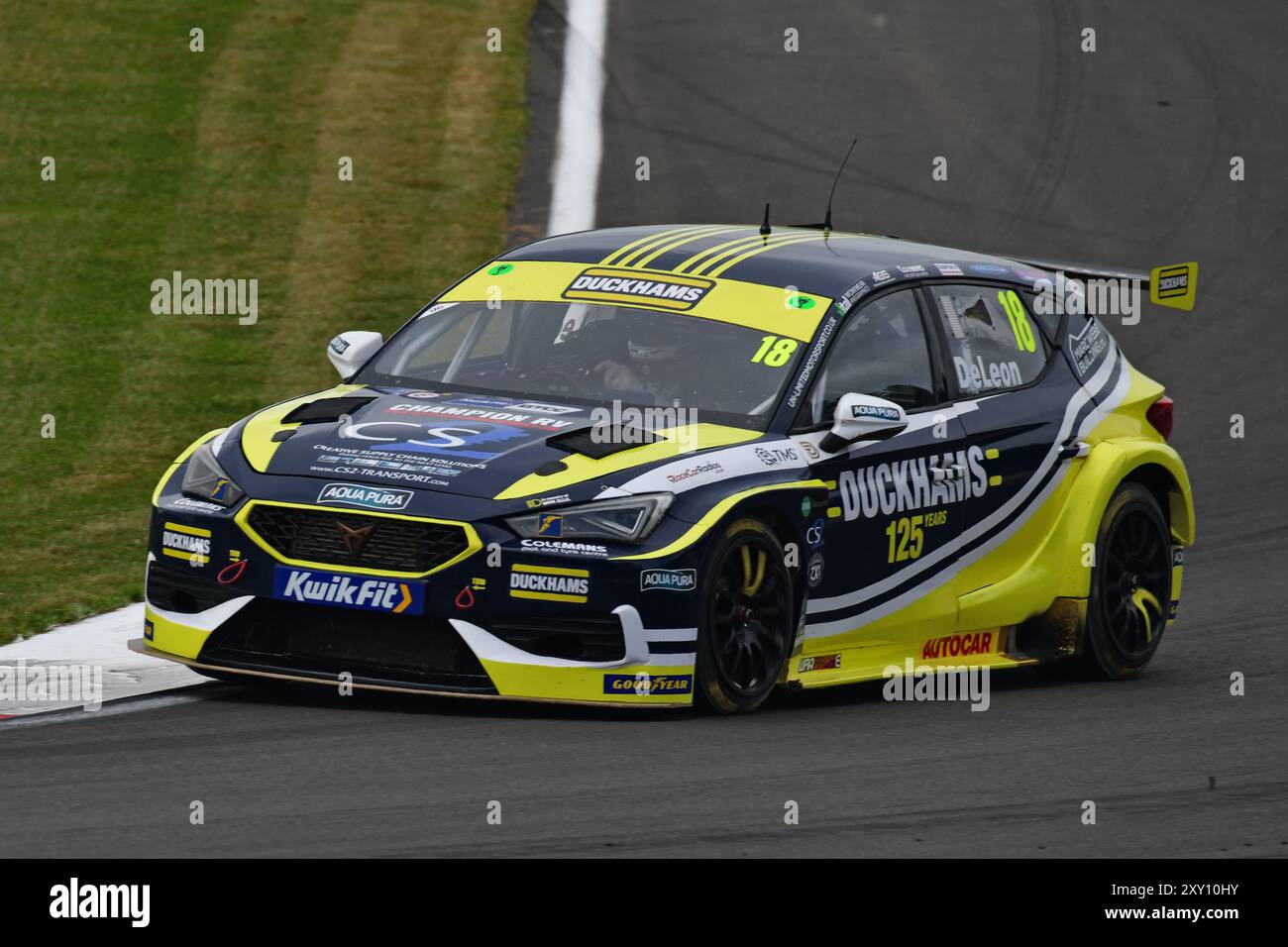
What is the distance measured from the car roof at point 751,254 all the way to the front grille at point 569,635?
2.00 metres

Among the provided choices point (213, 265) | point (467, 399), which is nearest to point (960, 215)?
point (213, 265)

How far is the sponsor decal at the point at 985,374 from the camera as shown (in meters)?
9.38

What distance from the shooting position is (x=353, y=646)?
7641mm

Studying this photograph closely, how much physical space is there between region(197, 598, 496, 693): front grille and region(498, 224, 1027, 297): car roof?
218 centimetres

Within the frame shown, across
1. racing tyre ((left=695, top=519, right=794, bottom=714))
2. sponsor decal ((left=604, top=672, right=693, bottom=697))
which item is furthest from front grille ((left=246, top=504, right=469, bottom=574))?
racing tyre ((left=695, top=519, right=794, bottom=714))

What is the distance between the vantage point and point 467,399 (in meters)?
8.54

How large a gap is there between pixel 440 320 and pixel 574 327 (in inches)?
25.1

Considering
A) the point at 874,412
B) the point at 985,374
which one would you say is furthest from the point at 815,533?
the point at 985,374

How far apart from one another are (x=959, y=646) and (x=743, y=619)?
1624 millimetres

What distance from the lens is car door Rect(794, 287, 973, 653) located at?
8.41 m

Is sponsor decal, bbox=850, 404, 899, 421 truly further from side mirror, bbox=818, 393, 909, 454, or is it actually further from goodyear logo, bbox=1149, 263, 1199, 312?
goodyear logo, bbox=1149, 263, 1199, 312

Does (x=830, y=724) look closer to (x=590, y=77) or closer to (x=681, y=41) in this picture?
(x=590, y=77)

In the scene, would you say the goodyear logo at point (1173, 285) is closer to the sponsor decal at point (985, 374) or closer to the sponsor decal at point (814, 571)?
the sponsor decal at point (985, 374)

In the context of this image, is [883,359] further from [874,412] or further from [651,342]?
[651,342]
